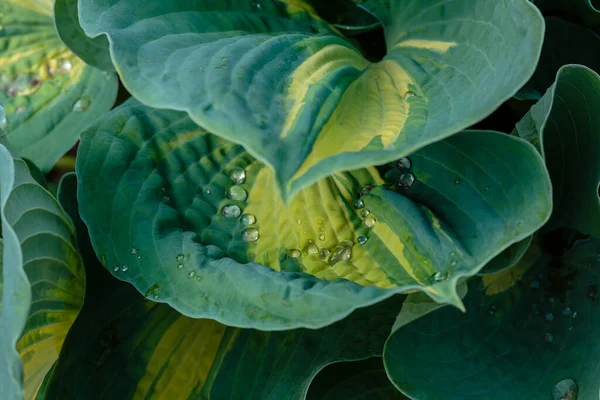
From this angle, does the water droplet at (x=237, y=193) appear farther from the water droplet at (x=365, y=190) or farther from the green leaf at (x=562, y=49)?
the green leaf at (x=562, y=49)

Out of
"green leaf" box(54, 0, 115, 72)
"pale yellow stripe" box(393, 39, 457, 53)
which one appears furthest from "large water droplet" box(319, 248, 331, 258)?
"green leaf" box(54, 0, 115, 72)

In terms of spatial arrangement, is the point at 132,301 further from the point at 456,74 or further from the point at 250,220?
the point at 456,74

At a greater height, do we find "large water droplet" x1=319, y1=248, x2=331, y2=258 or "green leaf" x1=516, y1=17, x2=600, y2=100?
"green leaf" x1=516, y1=17, x2=600, y2=100

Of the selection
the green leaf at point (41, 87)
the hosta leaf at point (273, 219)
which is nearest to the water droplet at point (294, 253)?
the hosta leaf at point (273, 219)

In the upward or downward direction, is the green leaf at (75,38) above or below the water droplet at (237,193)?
above

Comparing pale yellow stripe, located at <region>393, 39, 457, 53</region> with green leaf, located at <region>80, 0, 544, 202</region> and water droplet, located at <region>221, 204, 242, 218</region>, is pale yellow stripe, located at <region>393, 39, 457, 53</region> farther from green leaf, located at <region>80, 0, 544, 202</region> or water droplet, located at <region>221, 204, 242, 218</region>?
water droplet, located at <region>221, 204, 242, 218</region>

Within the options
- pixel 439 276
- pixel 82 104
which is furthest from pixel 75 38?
pixel 439 276
